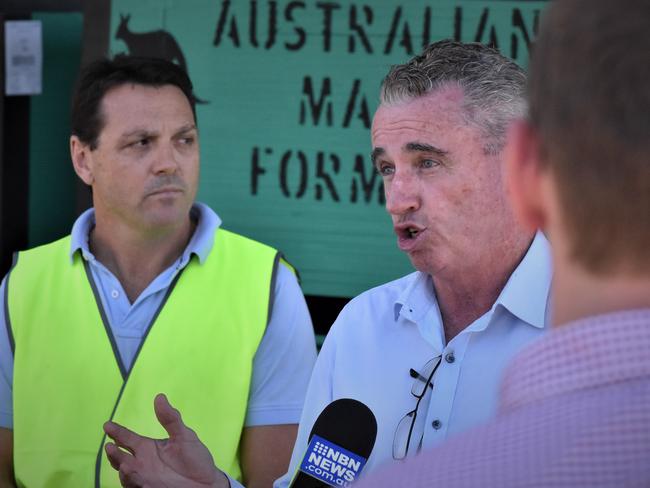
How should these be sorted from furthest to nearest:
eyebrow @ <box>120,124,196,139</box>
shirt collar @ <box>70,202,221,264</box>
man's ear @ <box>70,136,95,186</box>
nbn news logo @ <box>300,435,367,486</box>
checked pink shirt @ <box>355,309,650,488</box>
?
man's ear @ <box>70,136,95,186</box> → eyebrow @ <box>120,124,196,139</box> → shirt collar @ <box>70,202,221,264</box> → nbn news logo @ <box>300,435,367,486</box> → checked pink shirt @ <box>355,309,650,488</box>

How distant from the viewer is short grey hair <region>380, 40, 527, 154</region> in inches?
74.6

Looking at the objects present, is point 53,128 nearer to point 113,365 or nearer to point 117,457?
point 113,365

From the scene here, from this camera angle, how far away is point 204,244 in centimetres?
286

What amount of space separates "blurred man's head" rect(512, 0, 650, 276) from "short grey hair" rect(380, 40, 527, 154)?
1.12 m

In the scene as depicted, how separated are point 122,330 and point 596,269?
2.15 m

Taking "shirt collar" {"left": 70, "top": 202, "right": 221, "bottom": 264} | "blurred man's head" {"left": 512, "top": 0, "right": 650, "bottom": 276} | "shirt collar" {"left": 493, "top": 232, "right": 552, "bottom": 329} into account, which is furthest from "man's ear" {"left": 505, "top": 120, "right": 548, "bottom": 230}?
"shirt collar" {"left": 70, "top": 202, "right": 221, "bottom": 264}

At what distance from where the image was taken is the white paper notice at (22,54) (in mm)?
3650

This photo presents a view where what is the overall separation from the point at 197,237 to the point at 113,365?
0.44 meters

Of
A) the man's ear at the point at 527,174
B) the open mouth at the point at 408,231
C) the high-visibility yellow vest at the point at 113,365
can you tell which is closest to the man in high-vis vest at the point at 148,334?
the high-visibility yellow vest at the point at 113,365

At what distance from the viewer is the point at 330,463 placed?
1659mm

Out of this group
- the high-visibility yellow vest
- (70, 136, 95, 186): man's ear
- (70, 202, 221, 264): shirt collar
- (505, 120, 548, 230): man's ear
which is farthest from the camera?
(70, 136, 95, 186): man's ear

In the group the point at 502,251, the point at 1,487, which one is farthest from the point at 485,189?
the point at 1,487

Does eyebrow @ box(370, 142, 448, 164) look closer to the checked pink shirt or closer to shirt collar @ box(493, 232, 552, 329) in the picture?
shirt collar @ box(493, 232, 552, 329)

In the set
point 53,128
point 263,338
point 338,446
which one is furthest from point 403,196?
point 53,128
